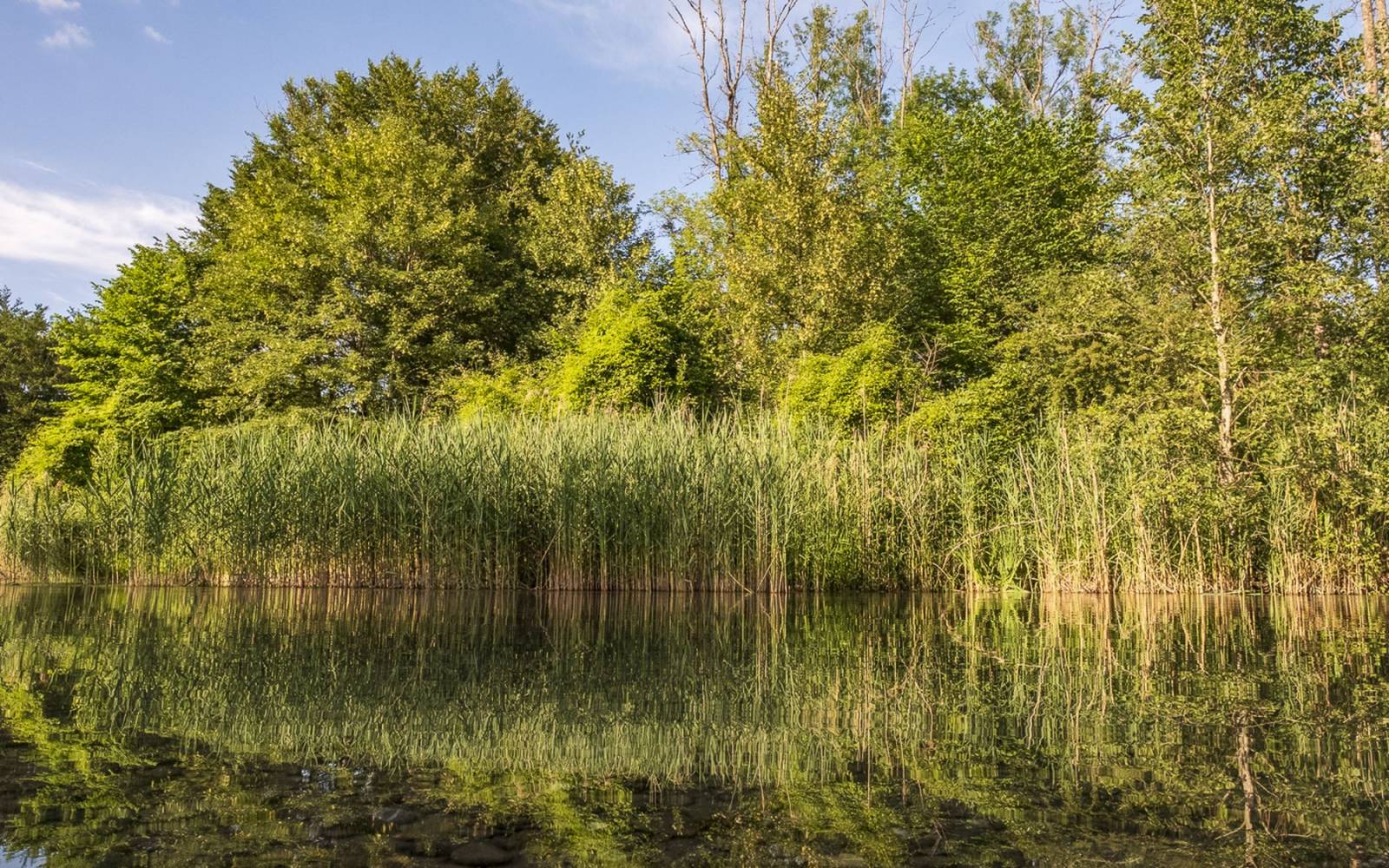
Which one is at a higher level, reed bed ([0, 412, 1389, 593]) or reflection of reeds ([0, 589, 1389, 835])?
reed bed ([0, 412, 1389, 593])

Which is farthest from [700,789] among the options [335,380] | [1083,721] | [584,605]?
[335,380]

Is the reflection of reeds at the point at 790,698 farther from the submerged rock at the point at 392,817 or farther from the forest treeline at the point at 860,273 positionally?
the forest treeline at the point at 860,273

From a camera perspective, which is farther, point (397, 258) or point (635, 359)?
point (397, 258)

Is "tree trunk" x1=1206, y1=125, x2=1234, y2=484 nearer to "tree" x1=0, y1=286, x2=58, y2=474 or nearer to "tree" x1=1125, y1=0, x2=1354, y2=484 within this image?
"tree" x1=1125, y1=0, x2=1354, y2=484

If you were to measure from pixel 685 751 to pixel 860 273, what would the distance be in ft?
51.1

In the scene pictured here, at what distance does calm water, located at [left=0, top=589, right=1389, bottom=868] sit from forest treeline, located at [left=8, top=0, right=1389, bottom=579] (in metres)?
6.23

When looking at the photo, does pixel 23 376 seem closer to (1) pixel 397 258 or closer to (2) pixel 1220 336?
(1) pixel 397 258

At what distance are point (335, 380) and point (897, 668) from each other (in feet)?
61.8

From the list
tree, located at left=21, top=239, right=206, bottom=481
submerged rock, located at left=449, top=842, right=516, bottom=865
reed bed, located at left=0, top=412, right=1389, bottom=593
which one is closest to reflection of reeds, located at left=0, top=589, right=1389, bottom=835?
submerged rock, located at left=449, top=842, right=516, bottom=865

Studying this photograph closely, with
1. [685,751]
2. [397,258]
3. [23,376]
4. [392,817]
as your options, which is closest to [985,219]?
[397,258]

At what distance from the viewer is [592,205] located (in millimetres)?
22172

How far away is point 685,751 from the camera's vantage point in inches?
97.4

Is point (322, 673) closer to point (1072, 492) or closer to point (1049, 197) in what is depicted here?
point (1072, 492)

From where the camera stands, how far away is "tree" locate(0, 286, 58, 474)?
27500 millimetres
